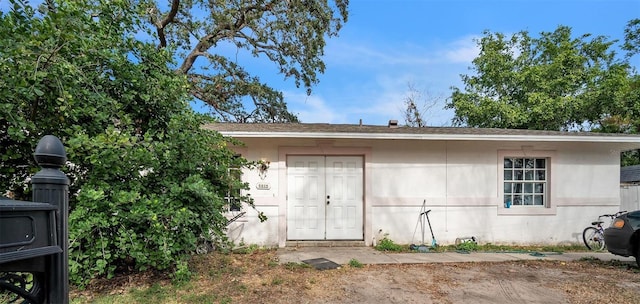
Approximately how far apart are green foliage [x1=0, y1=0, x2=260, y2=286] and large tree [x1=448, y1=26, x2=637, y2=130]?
1725cm

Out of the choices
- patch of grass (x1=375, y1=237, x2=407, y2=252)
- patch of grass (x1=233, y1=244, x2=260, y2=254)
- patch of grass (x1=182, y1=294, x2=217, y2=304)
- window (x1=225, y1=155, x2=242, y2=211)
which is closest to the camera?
patch of grass (x1=182, y1=294, x2=217, y2=304)

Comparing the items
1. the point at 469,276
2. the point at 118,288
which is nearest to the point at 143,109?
the point at 118,288

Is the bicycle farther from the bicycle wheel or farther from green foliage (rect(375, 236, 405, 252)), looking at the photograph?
green foliage (rect(375, 236, 405, 252))

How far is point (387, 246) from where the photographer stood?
802cm

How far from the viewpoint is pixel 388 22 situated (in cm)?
1229

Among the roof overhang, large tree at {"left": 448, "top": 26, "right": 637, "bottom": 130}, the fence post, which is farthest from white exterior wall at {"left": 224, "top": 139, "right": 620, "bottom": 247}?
large tree at {"left": 448, "top": 26, "right": 637, "bottom": 130}

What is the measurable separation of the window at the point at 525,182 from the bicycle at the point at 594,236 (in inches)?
45.3

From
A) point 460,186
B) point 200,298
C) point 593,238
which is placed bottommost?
point 593,238

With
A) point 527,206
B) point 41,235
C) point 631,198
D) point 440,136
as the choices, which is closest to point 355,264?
point 440,136

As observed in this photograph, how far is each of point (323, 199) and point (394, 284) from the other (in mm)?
3425

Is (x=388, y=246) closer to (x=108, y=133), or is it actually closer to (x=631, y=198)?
(x=108, y=133)

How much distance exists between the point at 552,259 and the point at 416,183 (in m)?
3.22

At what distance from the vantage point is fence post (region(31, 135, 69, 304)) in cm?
125

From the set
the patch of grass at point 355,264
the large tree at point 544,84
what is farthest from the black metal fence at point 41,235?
the large tree at point 544,84
